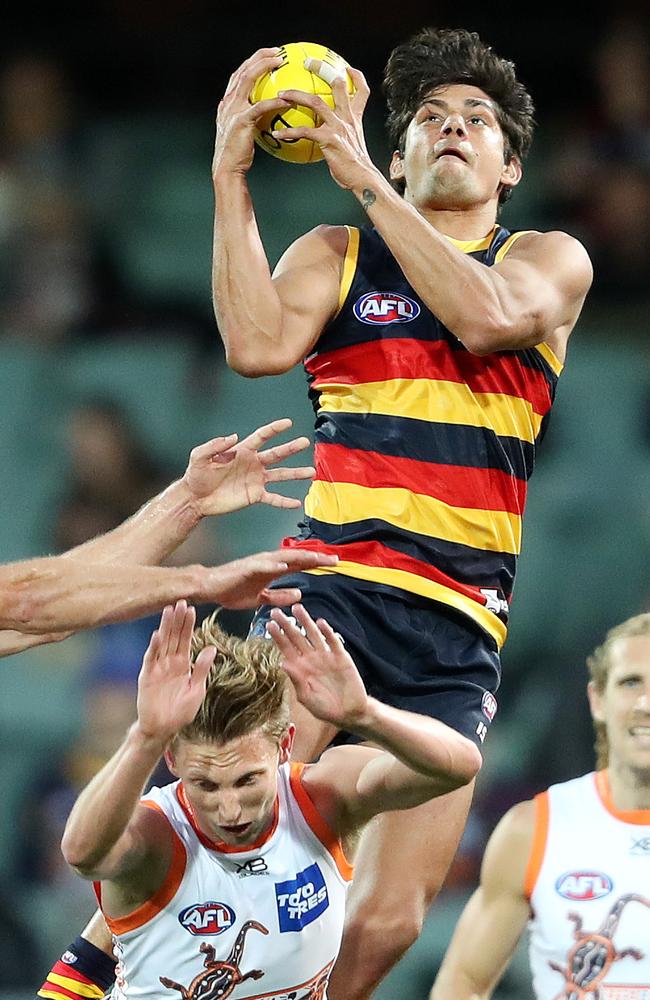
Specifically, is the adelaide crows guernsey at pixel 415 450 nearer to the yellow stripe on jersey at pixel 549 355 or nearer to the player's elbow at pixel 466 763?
the yellow stripe on jersey at pixel 549 355

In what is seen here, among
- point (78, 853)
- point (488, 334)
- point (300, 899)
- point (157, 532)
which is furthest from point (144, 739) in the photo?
point (488, 334)

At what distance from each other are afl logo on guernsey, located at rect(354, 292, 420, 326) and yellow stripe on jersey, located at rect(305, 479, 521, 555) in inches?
15.9

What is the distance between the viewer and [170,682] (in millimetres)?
3312

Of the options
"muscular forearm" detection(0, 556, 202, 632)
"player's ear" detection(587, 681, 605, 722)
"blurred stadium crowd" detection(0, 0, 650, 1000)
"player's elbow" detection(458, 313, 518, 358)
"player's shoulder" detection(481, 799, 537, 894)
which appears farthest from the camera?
"blurred stadium crowd" detection(0, 0, 650, 1000)

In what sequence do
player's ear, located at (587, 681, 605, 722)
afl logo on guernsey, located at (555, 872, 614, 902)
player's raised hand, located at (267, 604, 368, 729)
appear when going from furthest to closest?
player's ear, located at (587, 681, 605, 722) → afl logo on guernsey, located at (555, 872, 614, 902) → player's raised hand, located at (267, 604, 368, 729)

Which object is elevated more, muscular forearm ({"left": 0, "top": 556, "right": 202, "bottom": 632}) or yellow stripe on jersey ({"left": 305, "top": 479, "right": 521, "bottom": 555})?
yellow stripe on jersey ({"left": 305, "top": 479, "right": 521, "bottom": 555})

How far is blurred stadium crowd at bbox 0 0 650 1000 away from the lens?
7.03 m

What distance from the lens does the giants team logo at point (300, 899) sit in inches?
146

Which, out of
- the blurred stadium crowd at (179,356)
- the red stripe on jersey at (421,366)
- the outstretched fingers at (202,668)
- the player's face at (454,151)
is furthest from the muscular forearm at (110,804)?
the blurred stadium crowd at (179,356)

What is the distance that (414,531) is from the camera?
3955 mm

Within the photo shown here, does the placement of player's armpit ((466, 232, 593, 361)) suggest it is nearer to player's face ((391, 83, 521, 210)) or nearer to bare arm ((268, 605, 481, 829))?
player's face ((391, 83, 521, 210))

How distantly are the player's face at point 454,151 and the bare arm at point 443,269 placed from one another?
189 mm

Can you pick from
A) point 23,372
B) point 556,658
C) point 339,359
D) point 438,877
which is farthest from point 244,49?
point 438,877

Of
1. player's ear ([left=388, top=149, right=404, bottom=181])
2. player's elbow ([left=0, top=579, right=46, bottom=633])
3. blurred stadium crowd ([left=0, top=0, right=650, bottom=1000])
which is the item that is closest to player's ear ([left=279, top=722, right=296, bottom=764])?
player's elbow ([left=0, top=579, right=46, bottom=633])
